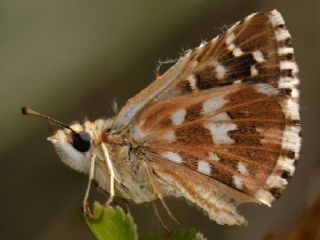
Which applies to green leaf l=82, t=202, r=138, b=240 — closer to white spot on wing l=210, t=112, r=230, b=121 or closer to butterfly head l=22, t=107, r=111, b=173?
butterfly head l=22, t=107, r=111, b=173

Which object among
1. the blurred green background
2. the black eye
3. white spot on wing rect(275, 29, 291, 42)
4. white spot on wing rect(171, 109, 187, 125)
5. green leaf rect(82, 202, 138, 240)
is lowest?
the blurred green background

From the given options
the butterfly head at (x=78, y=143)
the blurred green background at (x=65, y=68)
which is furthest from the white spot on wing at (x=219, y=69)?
the blurred green background at (x=65, y=68)

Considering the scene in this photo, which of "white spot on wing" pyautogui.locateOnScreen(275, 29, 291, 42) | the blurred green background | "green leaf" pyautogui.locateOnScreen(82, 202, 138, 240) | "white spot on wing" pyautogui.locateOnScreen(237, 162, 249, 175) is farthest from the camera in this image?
the blurred green background

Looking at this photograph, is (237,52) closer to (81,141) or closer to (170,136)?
(170,136)

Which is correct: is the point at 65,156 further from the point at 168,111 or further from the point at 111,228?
the point at 111,228

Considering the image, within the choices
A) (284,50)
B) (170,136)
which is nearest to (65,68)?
(170,136)

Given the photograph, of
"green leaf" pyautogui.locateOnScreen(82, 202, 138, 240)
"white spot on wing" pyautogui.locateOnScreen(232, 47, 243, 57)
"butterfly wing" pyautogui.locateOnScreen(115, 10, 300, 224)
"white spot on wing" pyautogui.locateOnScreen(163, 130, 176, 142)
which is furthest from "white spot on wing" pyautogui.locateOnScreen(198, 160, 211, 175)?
"green leaf" pyautogui.locateOnScreen(82, 202, 138, 240)

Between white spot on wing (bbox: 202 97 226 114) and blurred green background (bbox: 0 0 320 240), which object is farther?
blurred green background (bbox: 0 0 320 240)
